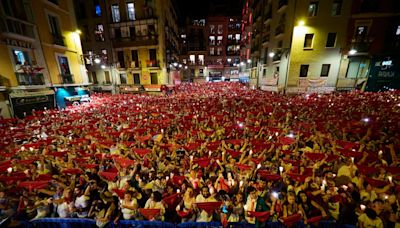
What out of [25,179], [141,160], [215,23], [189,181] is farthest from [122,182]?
[215,23]

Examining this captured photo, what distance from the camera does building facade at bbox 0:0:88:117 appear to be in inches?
531

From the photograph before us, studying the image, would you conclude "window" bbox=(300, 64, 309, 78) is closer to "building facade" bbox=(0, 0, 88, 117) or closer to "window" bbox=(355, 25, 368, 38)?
"window" bbox=(355, 25, 368, 38)

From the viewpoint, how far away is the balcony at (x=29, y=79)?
1436 centimetres

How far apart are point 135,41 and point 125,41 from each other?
1.93 meters

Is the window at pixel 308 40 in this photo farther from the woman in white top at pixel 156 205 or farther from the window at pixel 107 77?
the window at pixel 107 77

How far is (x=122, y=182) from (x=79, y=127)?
685 centimetres

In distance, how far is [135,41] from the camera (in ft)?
101

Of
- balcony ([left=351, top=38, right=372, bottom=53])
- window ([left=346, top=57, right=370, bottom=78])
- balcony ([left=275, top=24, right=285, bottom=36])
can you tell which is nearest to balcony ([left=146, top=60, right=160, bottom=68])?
balcony ([left=275, top=24, right=285, bottom=36])

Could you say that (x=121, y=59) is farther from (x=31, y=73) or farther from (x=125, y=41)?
(x=31, y=73)

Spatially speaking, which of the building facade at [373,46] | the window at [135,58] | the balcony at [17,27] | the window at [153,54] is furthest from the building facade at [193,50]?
the building facade at [373,46]

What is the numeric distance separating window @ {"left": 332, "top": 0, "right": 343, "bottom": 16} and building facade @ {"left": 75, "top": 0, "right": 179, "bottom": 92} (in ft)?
81.2

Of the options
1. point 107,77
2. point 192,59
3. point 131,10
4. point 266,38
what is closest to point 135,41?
point 131,10

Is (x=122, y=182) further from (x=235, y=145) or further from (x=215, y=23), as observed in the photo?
(x=215, y=23)

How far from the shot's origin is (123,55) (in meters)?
32.1
